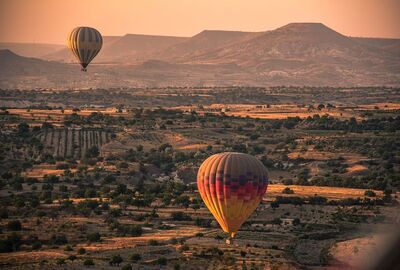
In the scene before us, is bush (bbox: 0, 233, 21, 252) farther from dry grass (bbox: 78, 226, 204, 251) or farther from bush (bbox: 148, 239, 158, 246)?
bush (bbox: 148, 239, 158, 246)

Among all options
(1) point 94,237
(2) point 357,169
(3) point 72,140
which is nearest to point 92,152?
(3) point 72,140

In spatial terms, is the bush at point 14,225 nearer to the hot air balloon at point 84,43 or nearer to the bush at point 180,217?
the bush at point 180,217

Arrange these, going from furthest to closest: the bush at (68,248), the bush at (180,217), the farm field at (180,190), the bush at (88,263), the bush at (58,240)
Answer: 1. the bush at (180,217)
2. the bush at (58,240)
3. the bush at (68,248)
4. the farm field at (180,190)
5. the bush at (88,263)

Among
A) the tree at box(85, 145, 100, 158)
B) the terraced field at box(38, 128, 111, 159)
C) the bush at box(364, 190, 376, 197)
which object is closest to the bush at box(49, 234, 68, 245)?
the bush at box(364, 190, 376, 197)

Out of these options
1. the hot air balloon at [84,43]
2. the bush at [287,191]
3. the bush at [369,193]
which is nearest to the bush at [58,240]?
the bush at [287,191]

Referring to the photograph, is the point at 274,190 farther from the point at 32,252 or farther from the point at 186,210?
the point at 32,252
